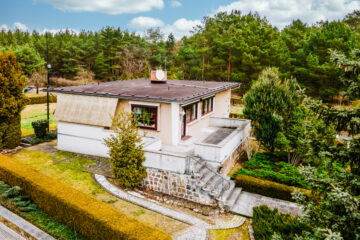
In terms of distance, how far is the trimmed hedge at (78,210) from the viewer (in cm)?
772

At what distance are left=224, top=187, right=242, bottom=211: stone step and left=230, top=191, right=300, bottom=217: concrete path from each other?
5.7 inches

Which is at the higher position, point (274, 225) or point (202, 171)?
point (202, 171)

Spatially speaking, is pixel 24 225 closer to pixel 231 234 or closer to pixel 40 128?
pixel 231 234

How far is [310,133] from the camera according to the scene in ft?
21.2

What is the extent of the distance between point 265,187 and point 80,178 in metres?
8.89

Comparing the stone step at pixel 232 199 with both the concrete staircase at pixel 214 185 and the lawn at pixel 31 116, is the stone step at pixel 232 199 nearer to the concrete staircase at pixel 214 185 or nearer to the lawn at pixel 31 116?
the concrete staircase at pixel 214 185

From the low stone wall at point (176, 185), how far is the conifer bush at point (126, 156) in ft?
1.61

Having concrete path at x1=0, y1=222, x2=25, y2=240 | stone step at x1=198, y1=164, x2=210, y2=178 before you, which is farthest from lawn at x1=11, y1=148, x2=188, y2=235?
concrete path at x1=0, y1=222, x2=25, y2=240

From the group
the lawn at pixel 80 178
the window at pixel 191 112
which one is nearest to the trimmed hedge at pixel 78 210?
the lawn at pixel 80 178

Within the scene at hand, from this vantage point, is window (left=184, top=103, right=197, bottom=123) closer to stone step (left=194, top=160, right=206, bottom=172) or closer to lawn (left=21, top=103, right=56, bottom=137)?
stone step (left=194, top=160, right=206, bottom=172)

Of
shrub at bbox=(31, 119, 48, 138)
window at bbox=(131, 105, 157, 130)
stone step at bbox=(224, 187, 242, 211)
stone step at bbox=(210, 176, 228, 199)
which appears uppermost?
window at bbox=(131, 105, 157, 130)

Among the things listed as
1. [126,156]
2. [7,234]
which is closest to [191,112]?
[126,156]

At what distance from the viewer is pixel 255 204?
11641mm

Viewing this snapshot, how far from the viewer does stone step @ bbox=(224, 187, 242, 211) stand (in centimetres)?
1096
